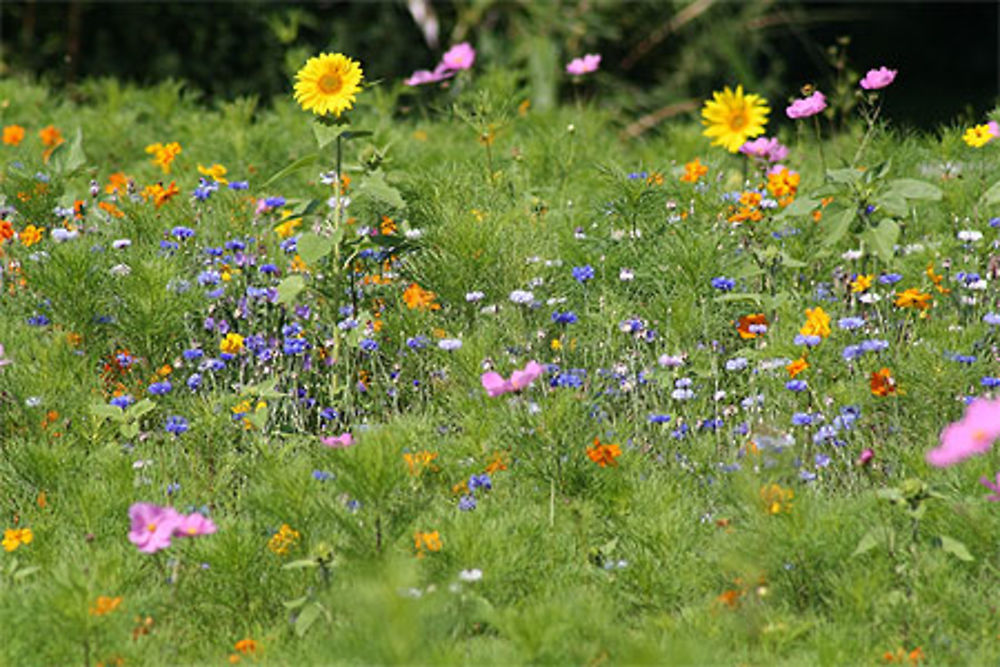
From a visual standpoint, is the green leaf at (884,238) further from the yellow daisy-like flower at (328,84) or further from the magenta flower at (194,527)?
the magenta flower at (194,527)

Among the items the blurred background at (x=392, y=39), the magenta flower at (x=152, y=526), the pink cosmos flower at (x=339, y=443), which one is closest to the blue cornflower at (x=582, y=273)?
the pink cosmos flower at (x=339, y=443)

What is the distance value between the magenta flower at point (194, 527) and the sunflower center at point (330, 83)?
4.67 feet

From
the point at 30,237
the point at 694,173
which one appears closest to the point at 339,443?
the point at 30,237

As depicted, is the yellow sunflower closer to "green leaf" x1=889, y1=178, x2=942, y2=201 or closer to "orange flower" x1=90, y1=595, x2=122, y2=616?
"green leaf" x1=889, y1=178, x2=942, y2=201

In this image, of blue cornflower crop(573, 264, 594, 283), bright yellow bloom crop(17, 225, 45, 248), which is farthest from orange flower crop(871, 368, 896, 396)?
bright yellow bloom crop(17, 225, 45, 248)

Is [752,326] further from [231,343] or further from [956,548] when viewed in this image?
[231,343]

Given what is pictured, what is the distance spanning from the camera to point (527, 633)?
110 inches

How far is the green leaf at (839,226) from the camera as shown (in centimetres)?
409

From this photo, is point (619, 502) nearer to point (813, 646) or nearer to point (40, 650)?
point (813, 646)

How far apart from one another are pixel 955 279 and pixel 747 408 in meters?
0.86


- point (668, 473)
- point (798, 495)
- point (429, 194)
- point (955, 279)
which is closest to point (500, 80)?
point (429, 194)

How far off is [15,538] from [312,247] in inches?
43.1

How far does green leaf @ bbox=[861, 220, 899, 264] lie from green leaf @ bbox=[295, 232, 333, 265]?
148 centimetres

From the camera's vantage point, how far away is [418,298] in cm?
416
